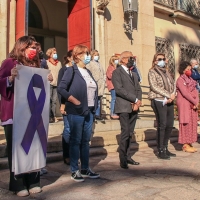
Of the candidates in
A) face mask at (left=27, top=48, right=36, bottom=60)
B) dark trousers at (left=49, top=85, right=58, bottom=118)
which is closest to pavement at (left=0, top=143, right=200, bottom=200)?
face mask at (left=27, top=48, right=36, bottom=60)

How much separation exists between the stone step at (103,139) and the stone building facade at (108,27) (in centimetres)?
243

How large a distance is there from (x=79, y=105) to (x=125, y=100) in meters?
1.09

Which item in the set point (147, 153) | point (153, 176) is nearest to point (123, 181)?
point (153, 176)

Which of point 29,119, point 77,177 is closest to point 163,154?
point 77,177

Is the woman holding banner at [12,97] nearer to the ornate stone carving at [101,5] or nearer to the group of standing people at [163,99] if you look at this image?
the group of standing people at [163,99]

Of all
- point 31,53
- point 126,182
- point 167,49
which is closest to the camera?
point 31,53

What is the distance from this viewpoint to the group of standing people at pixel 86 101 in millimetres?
3695

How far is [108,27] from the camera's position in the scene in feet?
35.4

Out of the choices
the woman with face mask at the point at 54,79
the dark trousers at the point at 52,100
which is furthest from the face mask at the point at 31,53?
the dark trousers at the point at 52,100

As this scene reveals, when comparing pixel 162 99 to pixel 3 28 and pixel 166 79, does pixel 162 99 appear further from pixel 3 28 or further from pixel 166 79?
pixel 3 28

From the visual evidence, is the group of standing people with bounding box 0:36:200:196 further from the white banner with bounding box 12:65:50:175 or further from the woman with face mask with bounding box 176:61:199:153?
the white banner with bounding box 12:65:50:175

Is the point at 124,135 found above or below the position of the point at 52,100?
below

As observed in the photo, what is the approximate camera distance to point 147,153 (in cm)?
659

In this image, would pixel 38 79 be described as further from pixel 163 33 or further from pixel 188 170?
pixel 163 33
